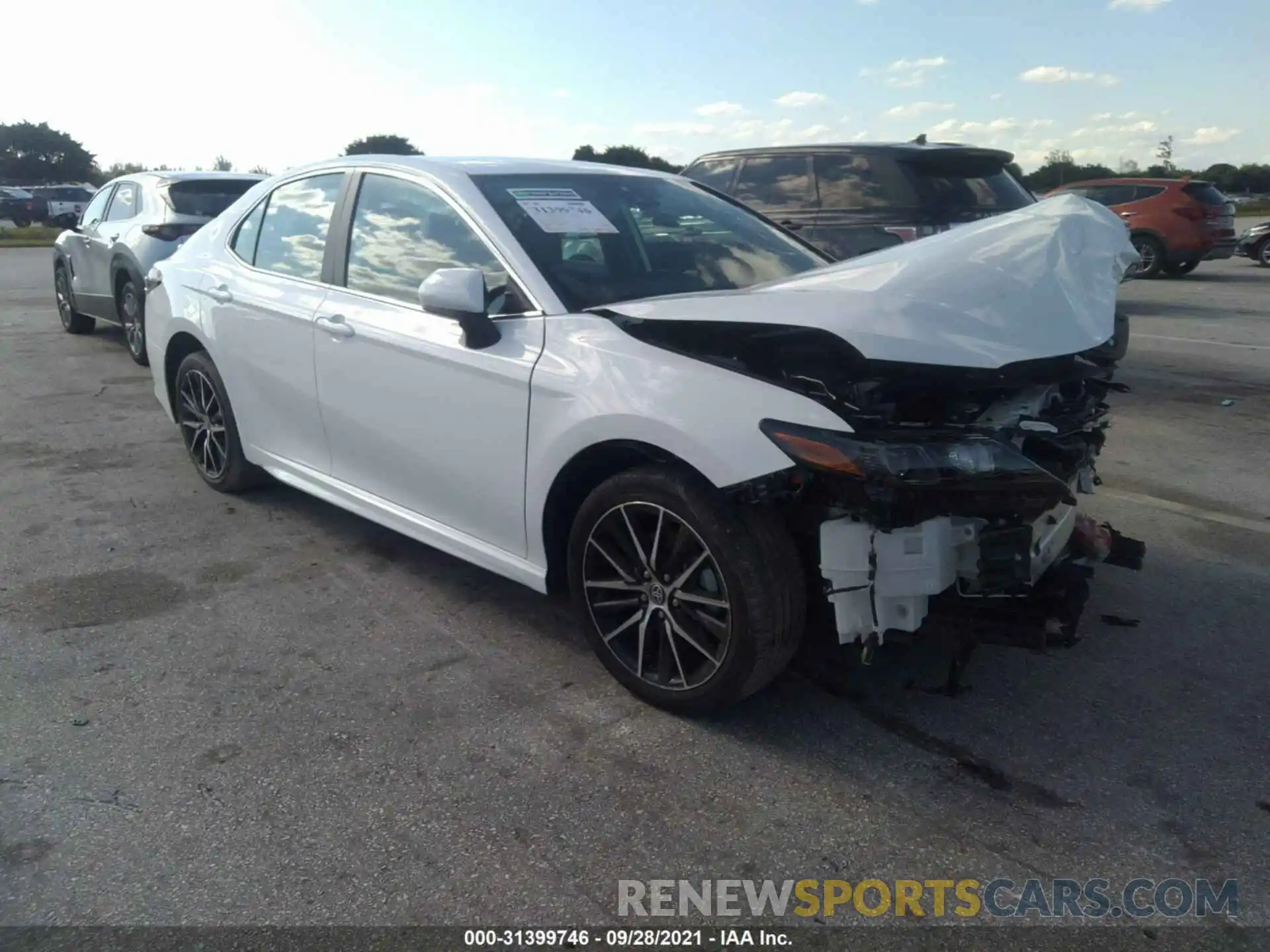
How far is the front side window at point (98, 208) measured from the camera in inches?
404

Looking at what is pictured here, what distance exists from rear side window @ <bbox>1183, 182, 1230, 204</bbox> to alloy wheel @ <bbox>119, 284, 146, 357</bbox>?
15.8 meters

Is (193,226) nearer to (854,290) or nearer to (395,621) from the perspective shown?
(395,621)

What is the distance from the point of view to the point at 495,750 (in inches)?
121

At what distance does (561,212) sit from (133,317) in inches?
275

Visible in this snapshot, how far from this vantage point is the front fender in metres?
2.86

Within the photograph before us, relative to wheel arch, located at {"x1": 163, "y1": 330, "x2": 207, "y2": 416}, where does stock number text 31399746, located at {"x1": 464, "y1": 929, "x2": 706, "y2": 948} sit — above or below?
below

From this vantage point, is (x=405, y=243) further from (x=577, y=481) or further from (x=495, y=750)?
(x=495, y=750)

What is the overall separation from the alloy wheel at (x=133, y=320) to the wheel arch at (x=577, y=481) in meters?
6.99

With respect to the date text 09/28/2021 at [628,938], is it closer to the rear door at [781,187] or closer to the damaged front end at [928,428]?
the damaged front end at [928,428]

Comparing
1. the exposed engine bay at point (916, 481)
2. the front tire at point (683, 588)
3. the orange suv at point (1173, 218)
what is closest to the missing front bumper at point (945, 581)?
the exposed engine bay at point (916, 481)

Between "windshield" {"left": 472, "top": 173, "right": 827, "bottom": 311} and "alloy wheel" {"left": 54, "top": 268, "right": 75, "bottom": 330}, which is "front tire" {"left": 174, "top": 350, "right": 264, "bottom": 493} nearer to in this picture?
"windshield" {"left": 472, "top": 173, "right": 827, "bottom": 311}

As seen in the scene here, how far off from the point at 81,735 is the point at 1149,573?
4.08m

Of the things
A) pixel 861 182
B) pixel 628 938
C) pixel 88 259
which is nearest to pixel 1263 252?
pixel 861 182

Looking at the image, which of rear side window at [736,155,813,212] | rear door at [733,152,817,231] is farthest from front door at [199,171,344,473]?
rear side window at [736,155,813,212]
